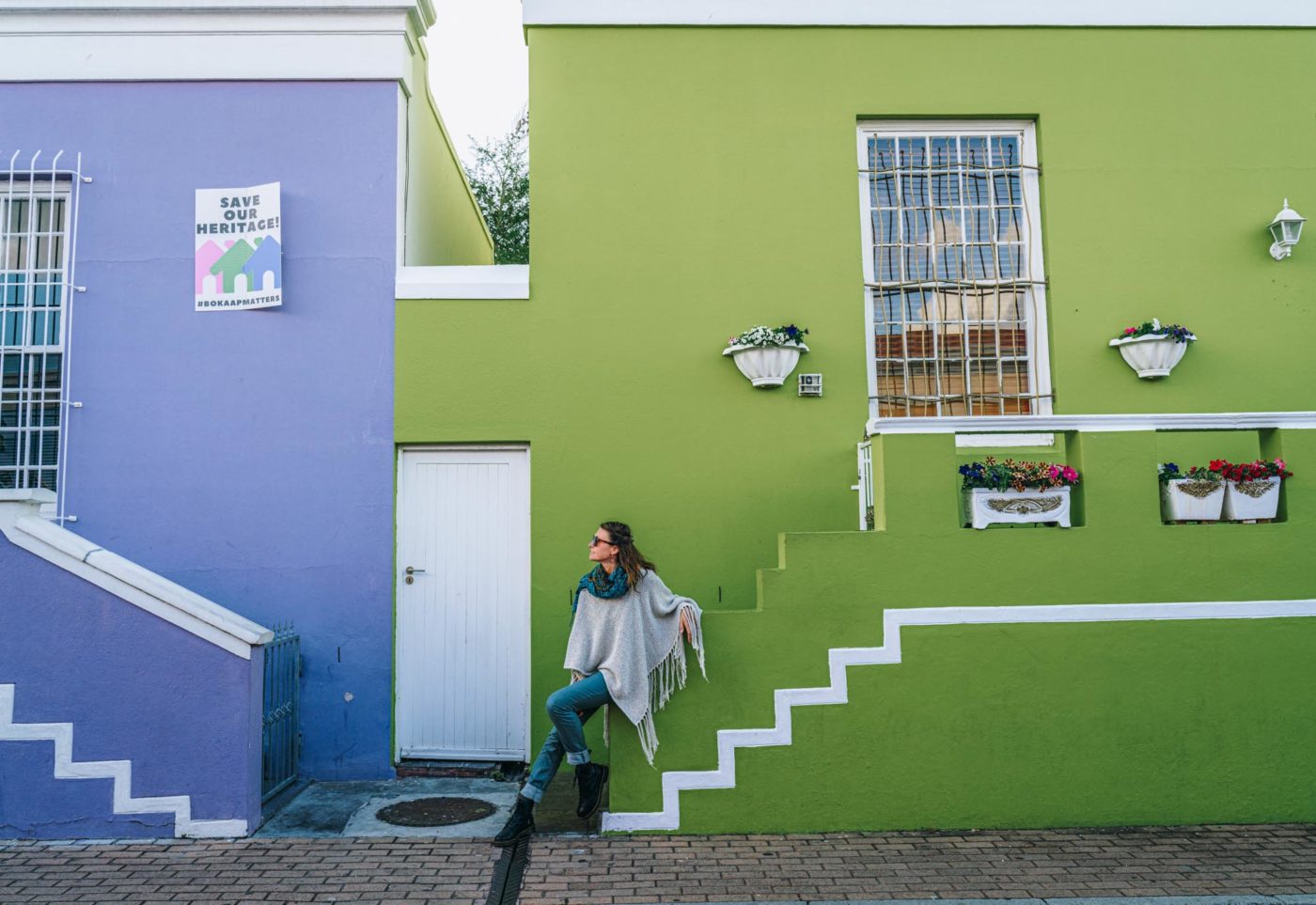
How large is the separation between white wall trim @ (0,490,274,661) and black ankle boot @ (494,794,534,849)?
1.81 metres

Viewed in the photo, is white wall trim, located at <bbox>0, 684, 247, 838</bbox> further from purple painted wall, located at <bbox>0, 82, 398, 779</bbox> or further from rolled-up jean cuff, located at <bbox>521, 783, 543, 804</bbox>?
rolled-up jean cuff, located at <bbox>521, 783, 543, 804</bbox>

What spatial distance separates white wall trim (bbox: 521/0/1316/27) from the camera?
7473 mm

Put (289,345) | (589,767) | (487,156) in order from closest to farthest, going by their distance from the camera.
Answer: (589,767) < (289,345) < (487,156)

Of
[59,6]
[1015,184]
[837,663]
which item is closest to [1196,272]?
[1015,184]

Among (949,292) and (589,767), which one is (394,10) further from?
(589,767)

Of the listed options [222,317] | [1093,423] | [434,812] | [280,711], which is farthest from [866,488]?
[222,317]

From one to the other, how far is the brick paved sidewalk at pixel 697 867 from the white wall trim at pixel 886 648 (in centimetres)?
23

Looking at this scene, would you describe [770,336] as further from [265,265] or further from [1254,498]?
[265,265]

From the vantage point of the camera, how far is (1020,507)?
20.0 feet

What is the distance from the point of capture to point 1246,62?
7609 mm

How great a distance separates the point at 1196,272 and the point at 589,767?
572 cm

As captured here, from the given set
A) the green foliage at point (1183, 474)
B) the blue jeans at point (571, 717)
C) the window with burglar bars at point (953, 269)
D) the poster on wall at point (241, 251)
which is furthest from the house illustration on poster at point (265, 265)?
the green foliage at point (1183, 474)

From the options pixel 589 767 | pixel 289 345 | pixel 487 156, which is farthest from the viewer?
pixel 487 156

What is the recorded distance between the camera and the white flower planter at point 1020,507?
19.9 feet
